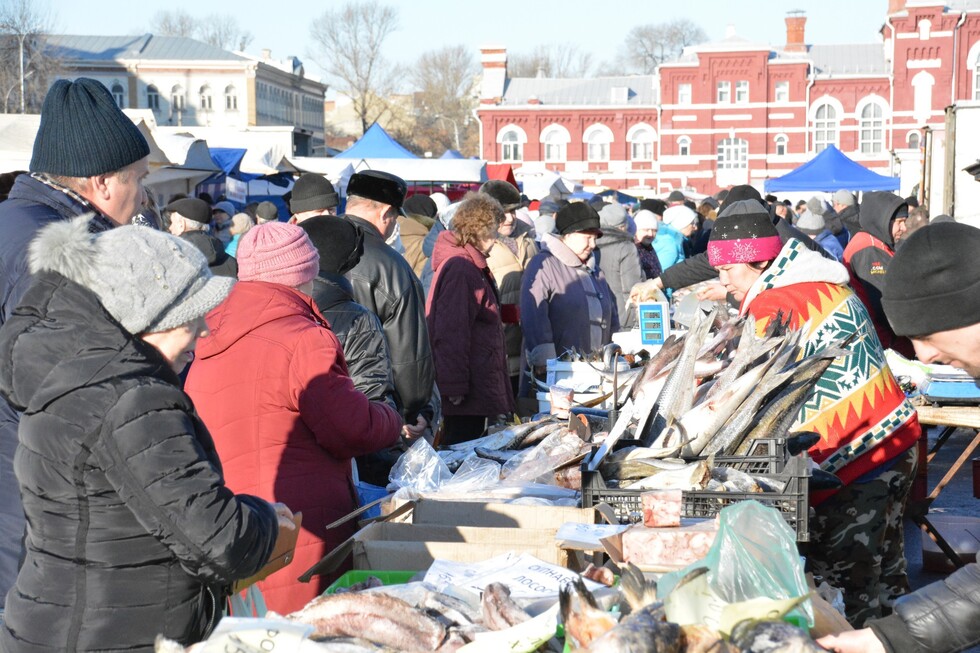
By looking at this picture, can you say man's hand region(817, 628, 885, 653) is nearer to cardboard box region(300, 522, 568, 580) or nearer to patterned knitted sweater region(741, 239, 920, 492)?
cardboard box region(300, 522, 568, 580)

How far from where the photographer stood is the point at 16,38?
163 ft

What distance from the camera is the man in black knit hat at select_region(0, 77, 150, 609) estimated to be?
9.67 feet

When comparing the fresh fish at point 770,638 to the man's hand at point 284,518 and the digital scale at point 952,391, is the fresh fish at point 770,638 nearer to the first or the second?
the man's hand at point 284,518

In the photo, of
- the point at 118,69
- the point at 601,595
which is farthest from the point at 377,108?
the point at 601,595

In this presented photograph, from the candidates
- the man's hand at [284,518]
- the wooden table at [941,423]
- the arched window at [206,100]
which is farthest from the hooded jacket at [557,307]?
the arched window at [206,100]

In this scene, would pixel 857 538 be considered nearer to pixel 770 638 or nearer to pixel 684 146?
pixel 770 638

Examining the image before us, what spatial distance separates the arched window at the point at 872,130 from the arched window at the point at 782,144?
3.90 meters

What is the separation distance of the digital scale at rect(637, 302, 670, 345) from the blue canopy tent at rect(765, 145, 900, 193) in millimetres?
15987

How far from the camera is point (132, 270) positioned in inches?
89.5

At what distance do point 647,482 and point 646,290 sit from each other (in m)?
4.47

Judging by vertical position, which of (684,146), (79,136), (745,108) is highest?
(745,108)

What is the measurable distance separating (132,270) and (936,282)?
1.69 metres

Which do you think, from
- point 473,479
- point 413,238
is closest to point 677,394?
point 473,479

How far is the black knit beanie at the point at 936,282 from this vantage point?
7.82 feet
